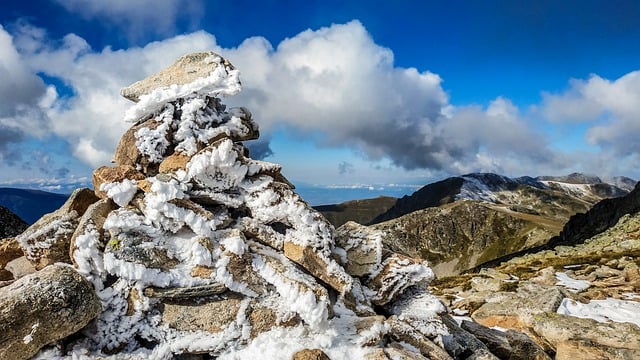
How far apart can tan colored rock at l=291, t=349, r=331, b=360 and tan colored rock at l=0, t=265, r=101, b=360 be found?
6.11m

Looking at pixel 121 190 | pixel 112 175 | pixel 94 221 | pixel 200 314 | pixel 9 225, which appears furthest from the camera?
pixel 9 225

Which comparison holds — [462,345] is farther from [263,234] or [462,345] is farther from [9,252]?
[9,252]

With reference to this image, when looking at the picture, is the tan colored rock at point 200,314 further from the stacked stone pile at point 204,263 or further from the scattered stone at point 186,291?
the scattered stone at point 186,291

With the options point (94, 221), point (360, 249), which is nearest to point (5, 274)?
point (94, 221)

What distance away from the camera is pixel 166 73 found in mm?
20156

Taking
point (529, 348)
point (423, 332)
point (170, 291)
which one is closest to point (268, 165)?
point (170, 291)

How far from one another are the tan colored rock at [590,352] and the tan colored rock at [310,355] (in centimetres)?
1473

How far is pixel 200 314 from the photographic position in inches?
547

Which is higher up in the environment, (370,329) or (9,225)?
(9,225)

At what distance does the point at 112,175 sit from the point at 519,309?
91.1 ft

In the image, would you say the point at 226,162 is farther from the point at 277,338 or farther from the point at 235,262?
the point at 277,338

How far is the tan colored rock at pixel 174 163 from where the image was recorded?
1750 cm

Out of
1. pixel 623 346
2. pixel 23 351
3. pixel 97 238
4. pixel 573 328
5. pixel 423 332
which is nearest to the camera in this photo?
pixel 23 351

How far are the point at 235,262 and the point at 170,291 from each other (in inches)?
91.4
